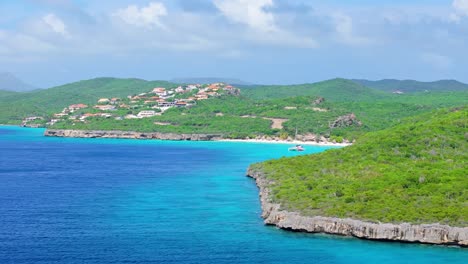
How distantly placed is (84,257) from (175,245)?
284 inches

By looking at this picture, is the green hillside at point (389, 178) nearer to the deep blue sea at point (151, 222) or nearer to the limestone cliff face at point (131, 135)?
the deep blue sea at point (151, 222)

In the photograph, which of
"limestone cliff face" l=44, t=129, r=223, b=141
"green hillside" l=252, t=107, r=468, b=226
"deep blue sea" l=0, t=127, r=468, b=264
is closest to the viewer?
"deep blue sea" l=0, t=127, r=468, b=264

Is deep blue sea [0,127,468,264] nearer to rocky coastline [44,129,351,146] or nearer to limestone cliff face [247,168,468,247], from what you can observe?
limestone cliff face [247,168,468,247]

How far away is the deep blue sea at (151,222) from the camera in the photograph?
50.9 m

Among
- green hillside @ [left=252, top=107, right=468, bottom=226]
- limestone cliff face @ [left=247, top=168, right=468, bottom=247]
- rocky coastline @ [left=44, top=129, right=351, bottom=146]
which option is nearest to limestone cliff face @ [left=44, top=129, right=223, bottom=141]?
rocky coastline @ [left=44, top=129, right=351, bottom=146]

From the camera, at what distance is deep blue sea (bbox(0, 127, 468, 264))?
167ft

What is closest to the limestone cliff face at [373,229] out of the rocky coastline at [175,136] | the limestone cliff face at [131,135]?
the rocky coastline at [175,136]

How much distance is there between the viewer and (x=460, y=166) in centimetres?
7369

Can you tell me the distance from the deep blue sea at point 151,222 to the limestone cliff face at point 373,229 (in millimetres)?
812

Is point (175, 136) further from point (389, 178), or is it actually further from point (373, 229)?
point (373, 229)

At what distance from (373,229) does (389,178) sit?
584 inches

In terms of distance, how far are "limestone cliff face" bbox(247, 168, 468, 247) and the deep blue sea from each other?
81 cm

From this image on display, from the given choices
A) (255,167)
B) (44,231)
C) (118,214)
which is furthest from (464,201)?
(255,167)

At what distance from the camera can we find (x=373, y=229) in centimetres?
5522
